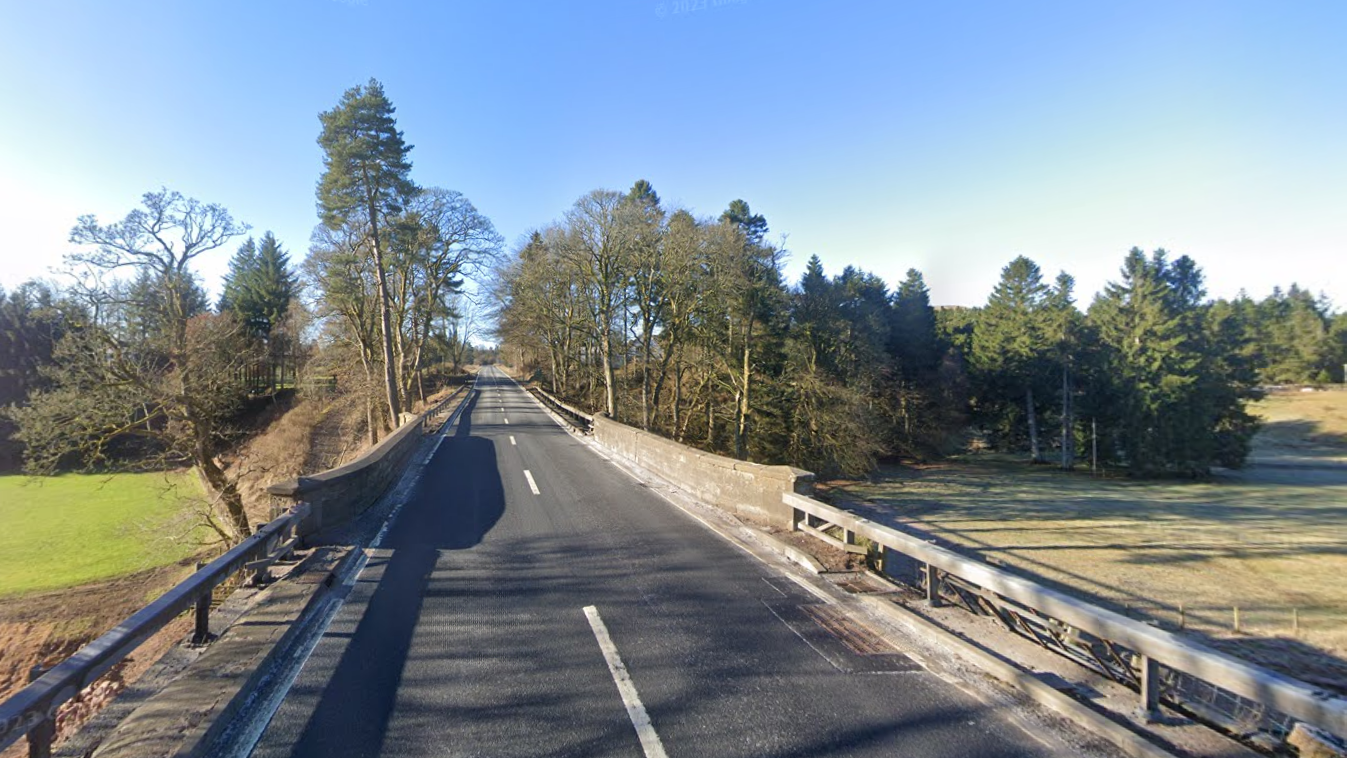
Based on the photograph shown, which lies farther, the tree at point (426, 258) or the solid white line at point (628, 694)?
the tree at point (426, 258)

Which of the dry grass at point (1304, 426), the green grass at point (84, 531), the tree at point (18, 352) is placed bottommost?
the green grass at point (84, 531)

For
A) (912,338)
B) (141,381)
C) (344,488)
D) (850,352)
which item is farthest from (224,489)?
(912,338)

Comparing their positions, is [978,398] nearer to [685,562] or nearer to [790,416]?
[790,416]

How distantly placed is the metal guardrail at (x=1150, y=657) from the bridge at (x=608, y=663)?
0.05ft

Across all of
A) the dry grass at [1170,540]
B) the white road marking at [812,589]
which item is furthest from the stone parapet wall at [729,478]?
the dry grass at [1170,540]

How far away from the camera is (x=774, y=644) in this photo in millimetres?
4715

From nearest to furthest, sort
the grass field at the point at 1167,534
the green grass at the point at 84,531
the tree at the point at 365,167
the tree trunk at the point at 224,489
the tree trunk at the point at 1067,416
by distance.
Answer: the grass field at the point at 1167,534 < the tree trunk at the point at 224,489 < the green grass at the point at 84,531 < the tree at the point at 365,167 < the tree trunk at the point at 1067,416

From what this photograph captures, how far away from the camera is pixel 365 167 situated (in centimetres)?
2203

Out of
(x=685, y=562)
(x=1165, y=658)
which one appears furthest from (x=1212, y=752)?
(x=685, y=562)

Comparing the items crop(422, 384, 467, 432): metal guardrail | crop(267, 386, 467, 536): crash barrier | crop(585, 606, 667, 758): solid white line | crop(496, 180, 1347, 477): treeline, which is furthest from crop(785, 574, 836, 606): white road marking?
crop(496, 180, 1347, 477): treeline

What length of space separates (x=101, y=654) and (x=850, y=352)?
93.3ft

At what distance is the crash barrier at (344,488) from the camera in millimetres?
7164

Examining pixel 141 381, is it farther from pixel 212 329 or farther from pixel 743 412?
pixel 743 412

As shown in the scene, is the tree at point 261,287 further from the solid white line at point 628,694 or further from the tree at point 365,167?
the solid white line at point 628,694
